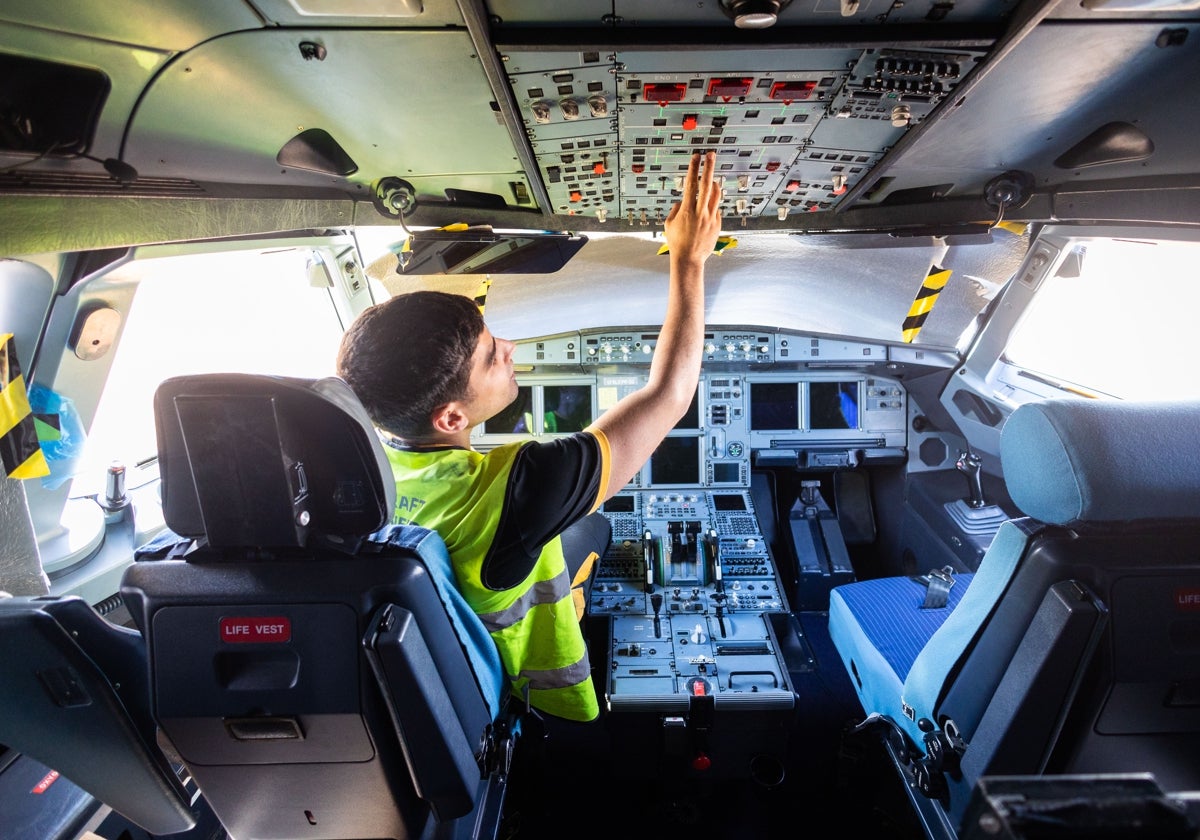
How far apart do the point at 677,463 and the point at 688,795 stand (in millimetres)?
2159

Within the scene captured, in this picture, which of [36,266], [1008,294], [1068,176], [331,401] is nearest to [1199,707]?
[1068,176]

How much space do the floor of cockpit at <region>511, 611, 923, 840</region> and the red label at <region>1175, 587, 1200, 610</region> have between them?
1.29 meters

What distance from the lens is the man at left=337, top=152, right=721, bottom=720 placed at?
53.3 inches

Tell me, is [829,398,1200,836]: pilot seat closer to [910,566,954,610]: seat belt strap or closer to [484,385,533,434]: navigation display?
[910,566,954,610]: seat belt strap

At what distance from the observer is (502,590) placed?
4.76 ft

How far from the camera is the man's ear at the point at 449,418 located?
1.49 meters

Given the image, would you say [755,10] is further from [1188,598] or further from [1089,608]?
[1188,598]

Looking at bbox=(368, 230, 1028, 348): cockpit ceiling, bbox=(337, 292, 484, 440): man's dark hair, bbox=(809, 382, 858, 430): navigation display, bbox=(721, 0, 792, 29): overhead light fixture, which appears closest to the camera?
bbox=(721, 0, 792, 29): overhead light fixture

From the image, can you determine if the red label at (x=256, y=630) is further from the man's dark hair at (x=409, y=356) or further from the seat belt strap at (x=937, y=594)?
the seat belt strap at (x=937, y=594)

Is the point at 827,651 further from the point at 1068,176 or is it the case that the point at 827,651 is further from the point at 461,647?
the point at 461,647

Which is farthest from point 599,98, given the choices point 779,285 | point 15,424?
point 779,285

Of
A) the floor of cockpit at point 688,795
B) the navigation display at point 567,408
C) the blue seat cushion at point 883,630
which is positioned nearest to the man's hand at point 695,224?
the blue seat cushion at point 883,630

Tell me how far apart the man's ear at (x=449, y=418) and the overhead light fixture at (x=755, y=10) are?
1015 millimetres

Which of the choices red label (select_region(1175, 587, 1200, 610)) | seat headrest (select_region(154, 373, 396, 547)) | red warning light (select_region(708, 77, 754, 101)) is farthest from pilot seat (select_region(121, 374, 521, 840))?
red label (select_region(1175, 587, 1200, 610))
